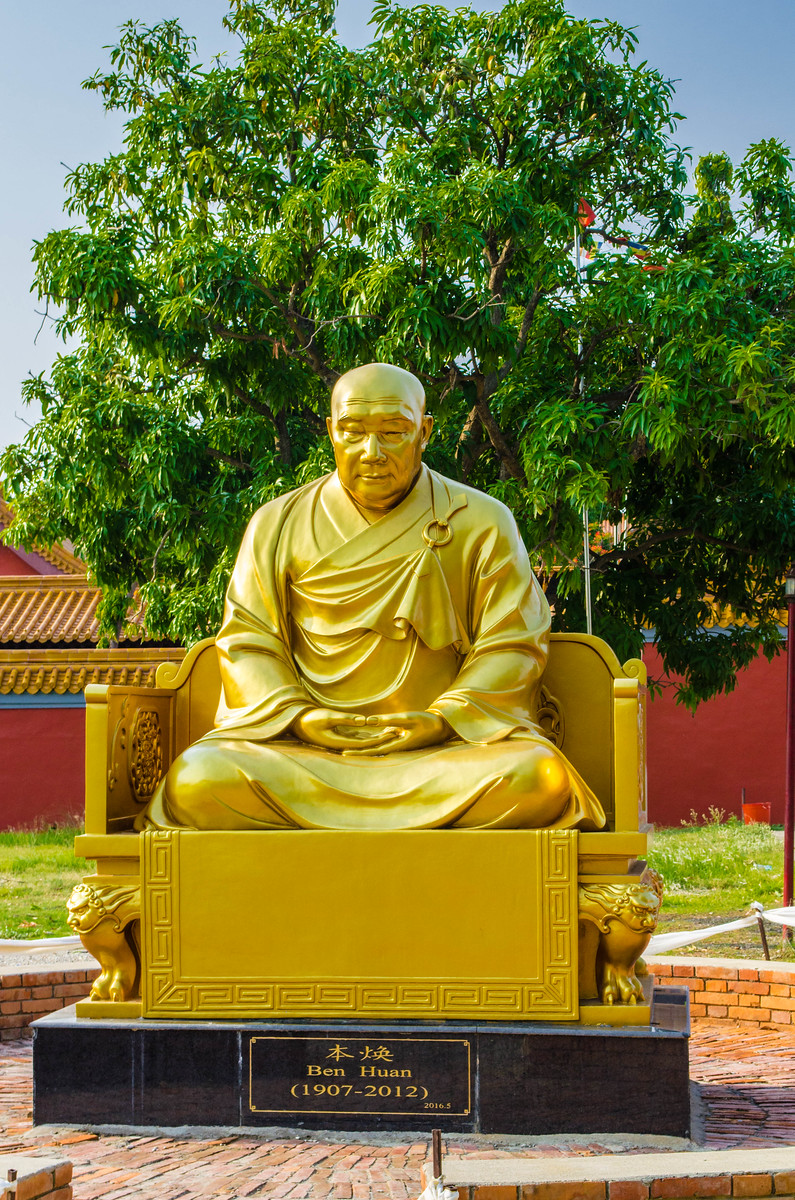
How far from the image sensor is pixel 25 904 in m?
9.45

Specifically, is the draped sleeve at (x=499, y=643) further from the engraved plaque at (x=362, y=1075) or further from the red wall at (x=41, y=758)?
the red wall at (x=41, y=758)

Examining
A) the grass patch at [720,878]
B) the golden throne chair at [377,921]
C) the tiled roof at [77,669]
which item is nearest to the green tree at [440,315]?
the grass patch at [720,878]

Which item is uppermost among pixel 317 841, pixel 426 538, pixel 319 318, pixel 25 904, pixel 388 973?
pixel 319 318

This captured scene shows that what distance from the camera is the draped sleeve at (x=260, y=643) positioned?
4031 mm

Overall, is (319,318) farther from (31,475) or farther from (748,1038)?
(748,1038)

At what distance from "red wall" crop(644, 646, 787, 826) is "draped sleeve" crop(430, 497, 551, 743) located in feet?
32.3

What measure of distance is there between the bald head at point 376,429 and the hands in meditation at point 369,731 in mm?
732

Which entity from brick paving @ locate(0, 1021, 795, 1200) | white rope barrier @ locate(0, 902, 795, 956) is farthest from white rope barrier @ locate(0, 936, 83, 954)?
brick paving @ locate(0, 1021, 795, 1200)

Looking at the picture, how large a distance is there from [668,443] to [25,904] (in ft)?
18.4

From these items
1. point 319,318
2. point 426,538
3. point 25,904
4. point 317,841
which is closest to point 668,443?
point 319,318

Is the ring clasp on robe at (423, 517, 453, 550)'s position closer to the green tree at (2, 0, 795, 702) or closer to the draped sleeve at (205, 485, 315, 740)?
the draped sleeve at (205, 485, 315, 740)

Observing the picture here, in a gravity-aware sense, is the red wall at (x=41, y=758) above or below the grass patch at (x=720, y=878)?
above

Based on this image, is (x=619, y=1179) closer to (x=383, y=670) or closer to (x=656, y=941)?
(x=383, y=670)

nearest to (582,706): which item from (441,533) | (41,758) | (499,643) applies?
(499,643)
